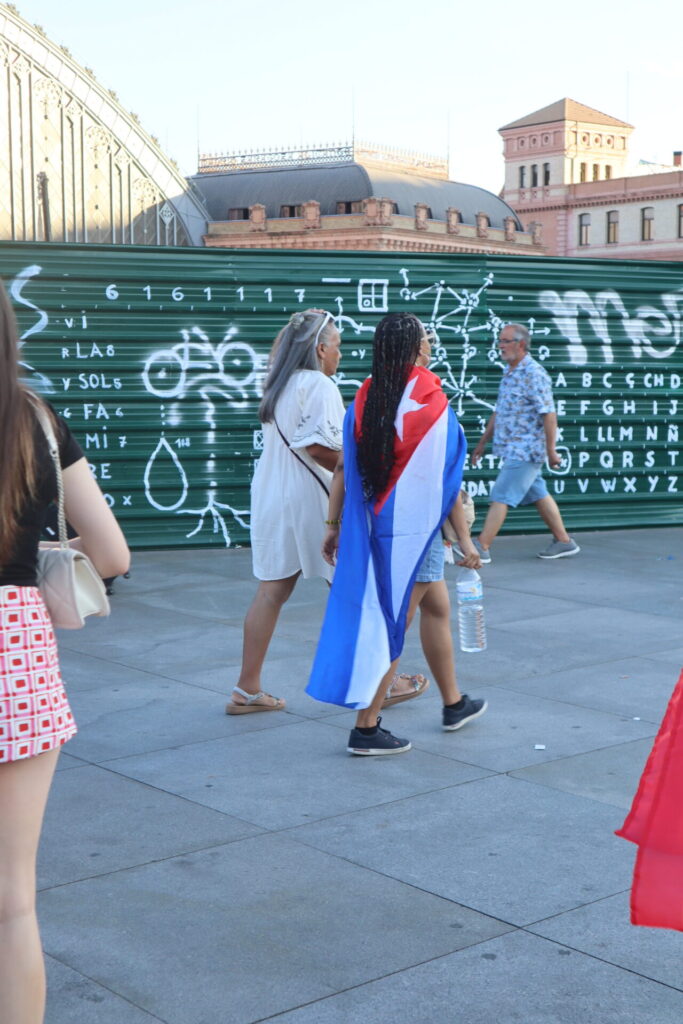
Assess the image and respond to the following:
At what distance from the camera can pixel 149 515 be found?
35.5 feet

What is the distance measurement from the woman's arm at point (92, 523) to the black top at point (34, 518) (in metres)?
0.05

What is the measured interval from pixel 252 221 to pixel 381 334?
95.2m

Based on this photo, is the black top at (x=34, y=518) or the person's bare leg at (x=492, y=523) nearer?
the black top at (x=34, y=518)

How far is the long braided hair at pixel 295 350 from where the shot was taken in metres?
5.88

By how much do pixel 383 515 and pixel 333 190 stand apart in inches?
3841

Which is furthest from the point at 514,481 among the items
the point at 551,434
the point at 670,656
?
the point at 670,656

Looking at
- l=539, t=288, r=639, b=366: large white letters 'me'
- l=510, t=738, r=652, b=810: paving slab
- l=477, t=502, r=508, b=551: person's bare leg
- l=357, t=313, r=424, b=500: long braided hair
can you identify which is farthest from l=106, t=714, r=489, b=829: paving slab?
l=539, t=288, r=639, b=366: large white letters 'me'

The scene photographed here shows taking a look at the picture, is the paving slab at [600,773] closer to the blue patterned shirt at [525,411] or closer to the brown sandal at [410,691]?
the brown sandal at [410,691]

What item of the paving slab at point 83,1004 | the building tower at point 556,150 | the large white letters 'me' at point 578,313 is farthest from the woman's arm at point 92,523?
the building tower at point 556,150

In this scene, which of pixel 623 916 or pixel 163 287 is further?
pixel 163 287

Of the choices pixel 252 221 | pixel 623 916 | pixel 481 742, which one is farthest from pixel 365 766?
pixel 252 221

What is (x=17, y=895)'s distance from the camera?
8.27 ft

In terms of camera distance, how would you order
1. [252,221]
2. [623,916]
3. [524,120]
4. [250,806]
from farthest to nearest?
[524,120]
[252,221]
[250,806]
[623,916]

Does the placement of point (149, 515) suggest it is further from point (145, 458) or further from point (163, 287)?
point (163, 287)
